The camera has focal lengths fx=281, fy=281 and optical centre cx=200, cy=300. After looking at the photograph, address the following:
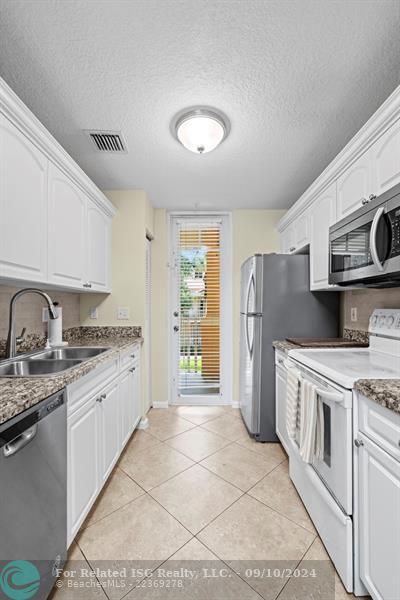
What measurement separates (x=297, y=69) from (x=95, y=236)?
71.9 inches

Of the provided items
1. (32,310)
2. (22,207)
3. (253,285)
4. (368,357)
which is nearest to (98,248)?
(32,310)

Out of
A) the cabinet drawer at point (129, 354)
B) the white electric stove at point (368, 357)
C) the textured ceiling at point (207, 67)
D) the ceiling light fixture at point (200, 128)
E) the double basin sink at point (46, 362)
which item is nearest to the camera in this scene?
the textured ceiling at point (207, 67)

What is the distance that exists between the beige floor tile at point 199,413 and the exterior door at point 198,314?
0.16 m

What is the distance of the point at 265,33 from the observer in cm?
117

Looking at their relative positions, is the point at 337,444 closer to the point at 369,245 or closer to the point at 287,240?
the point at 369,245

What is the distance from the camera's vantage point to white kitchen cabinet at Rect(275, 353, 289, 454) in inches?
84.2

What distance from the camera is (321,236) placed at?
7.29 ft

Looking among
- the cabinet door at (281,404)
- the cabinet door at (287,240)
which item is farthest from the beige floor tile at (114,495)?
the cabinet door at (287,240)

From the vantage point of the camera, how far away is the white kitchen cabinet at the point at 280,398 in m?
2.14

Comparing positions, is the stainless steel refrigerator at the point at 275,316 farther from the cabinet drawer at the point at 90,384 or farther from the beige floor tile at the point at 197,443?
the cabinet drawer at the point at 90,384

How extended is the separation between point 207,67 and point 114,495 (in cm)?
246

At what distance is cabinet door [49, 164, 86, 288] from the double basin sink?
483 millimetres

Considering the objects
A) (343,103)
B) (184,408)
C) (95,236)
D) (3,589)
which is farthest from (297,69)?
(184,408)

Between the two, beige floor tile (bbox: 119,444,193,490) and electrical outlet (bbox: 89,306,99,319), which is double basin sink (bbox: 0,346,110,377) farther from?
beige floor tile (bbox: 119,444,193,490)
